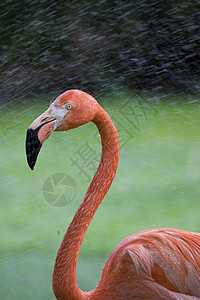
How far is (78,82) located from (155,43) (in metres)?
0.91

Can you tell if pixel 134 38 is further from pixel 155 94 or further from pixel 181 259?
pixel 181 259

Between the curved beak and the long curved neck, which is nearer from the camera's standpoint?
the curved beak

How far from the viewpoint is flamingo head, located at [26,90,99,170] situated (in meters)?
1.46

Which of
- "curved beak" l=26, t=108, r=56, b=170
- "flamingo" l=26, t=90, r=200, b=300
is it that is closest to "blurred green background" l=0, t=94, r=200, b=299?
"flamingo" l=26, t=90, r=200, b=300

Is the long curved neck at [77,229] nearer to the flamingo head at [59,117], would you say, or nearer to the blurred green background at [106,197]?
the flamingo head at [59,117]

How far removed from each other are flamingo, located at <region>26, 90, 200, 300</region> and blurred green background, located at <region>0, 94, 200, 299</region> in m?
0.45

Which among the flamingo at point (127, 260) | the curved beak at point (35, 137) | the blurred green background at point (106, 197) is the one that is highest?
the curved beak at point (35, 137)

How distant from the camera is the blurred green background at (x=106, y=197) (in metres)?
2.31

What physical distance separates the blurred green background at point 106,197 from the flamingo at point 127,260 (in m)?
0.45

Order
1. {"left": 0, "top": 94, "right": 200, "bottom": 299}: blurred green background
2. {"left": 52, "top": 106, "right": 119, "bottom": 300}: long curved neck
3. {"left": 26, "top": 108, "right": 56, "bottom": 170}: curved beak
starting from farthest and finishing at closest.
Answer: {"left": 0, "top": 94, "right": 200, "bottom": 299}: blurred green background
{"left": 52, "top": 106, "right": 119, "bottom": 300}: long curved neck
{"left": 26, "top": 108, "right": 56, "bottom": 170}: curved beak

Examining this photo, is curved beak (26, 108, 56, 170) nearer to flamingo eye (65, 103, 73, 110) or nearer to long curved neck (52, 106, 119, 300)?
flamingo eye (65, 103, 73, 110)

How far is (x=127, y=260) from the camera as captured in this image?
5.63 ft

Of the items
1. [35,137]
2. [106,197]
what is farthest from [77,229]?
[106,197]

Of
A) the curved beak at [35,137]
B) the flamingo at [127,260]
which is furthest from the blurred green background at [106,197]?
the curved beak at [35,137]
